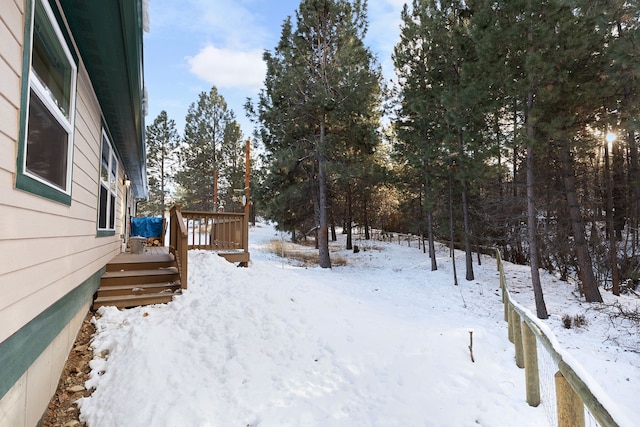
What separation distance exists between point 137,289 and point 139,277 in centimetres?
29

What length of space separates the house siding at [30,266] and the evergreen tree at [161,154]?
2584 cm

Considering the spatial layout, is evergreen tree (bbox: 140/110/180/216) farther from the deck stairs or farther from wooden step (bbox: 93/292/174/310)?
wooden step (bbox: 93/292/174/310)

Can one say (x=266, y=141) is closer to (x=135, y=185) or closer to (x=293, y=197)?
(x=293, y=197)

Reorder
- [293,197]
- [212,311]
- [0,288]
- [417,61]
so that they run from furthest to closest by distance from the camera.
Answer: [293,197]
[417,61]
[212,311]
[0,288]

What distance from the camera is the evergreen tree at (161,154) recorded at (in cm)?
2633

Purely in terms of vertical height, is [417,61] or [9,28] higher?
[417,61]

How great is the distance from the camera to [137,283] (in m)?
4.92

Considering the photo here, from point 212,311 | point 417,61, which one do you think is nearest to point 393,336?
point 212,311

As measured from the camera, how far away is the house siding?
67.0 inches

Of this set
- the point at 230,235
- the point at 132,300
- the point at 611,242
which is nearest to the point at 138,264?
the point at 132,300

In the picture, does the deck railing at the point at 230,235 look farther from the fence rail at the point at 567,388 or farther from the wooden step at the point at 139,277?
the fence rail at the point at 567,388

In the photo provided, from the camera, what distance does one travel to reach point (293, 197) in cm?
1341

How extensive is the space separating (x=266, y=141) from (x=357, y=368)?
1139cm

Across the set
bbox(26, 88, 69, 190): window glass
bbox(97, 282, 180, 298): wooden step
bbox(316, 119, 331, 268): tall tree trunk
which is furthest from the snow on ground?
bbox(316, 119, 331, 268): tall tree trunk
